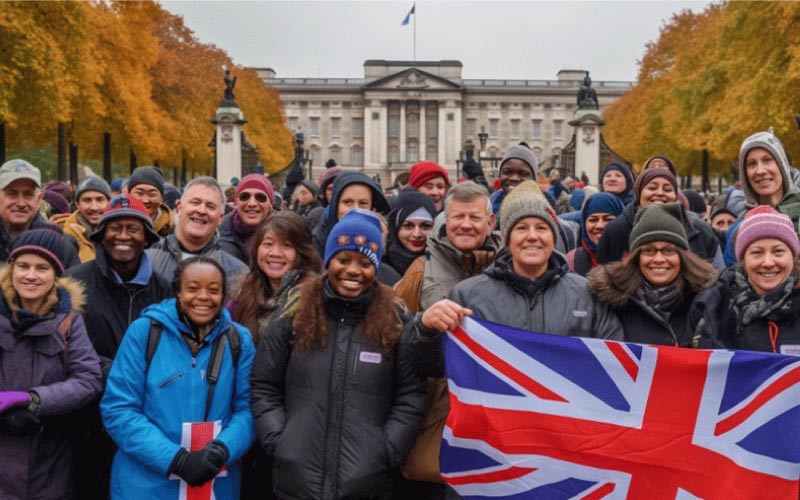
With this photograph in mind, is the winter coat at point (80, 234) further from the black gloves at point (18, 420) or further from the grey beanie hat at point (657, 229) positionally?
the grey beanie hat at point (657, 229)

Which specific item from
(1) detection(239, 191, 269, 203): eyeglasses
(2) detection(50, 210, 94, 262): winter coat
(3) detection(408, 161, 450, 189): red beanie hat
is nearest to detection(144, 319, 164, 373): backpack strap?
(1) detection(239, 191, 269, 203): eyeglasses

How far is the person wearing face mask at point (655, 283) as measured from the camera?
14.2 ft

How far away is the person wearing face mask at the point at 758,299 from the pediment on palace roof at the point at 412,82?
287ft

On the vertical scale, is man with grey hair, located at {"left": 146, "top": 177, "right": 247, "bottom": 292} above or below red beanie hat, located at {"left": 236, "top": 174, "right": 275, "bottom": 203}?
below

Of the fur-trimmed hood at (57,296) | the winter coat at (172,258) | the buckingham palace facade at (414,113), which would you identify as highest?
the buckingham palace facade at (414,113)

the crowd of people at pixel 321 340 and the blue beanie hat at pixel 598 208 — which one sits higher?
the blue beanie hat at pixel 598 208

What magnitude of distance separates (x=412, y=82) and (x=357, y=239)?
88.6 m

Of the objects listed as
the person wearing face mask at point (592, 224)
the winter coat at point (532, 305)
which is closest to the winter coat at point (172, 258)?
the winter coat at point (532, 305)

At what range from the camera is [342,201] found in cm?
614

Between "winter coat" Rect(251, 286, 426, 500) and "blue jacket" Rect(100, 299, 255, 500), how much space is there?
0.20 m

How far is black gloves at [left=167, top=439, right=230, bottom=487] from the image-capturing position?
405 centimetres

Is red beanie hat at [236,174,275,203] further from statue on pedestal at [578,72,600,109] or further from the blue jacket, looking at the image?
statue on pedestal at [578,72,600,109]

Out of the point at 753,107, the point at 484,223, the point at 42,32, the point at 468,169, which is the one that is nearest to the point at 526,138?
the point at 753,107

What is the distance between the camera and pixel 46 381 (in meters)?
4.31
